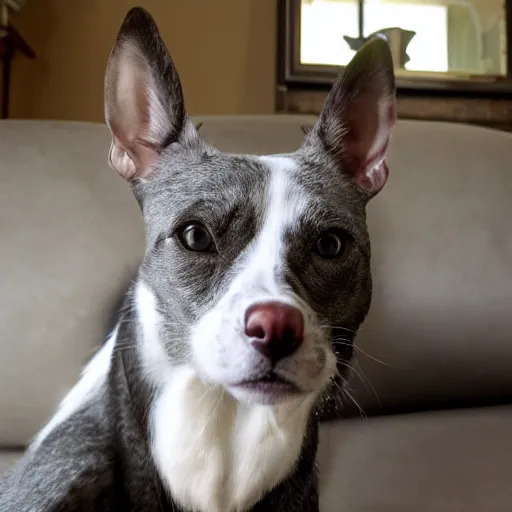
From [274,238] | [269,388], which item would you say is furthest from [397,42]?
[269,388]

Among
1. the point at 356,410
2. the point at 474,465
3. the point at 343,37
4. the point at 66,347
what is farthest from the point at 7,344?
the point at 343,37

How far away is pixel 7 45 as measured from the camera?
135 cm

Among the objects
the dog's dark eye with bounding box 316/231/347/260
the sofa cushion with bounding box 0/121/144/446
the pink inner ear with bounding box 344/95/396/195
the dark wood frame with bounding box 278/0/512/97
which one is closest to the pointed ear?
the pink inner ear with bounding box 344/95/396/195

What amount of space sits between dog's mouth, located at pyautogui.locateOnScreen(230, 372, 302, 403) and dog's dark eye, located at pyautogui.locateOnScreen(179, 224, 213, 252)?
0.13 metres

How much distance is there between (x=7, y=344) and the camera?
3.15ft

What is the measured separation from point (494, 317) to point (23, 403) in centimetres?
76

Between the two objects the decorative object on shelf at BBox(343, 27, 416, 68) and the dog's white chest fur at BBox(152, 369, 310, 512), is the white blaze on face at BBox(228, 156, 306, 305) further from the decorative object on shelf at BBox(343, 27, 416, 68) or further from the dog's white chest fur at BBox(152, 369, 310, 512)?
the decorative object on shelf at BBox(343, 27, 416, 68)

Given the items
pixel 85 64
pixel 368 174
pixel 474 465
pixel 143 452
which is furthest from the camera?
pixel 85 64

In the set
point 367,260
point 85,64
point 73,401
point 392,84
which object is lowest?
point 73,401

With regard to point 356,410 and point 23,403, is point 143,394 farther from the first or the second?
point 356,410

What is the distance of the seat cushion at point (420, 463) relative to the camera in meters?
0.83

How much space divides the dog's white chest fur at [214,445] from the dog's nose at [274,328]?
0.38 feet

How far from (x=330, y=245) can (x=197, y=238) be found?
13 cm

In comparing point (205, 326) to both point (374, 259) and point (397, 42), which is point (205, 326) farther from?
point (397, 42)
